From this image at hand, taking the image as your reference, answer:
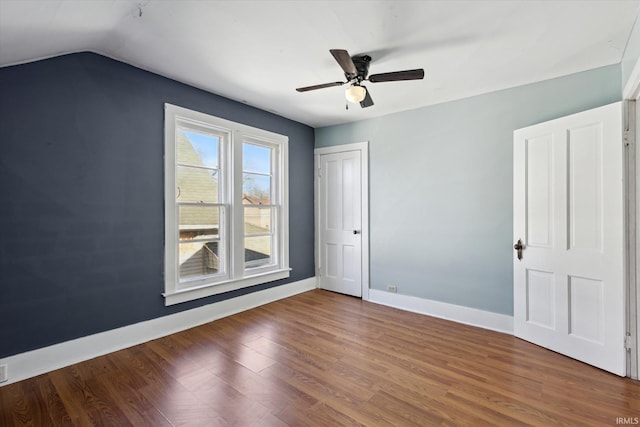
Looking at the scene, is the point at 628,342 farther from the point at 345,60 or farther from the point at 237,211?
the point at 237,211

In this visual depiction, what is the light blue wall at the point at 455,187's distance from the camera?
118 inches

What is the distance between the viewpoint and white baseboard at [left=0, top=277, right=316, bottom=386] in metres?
2.19

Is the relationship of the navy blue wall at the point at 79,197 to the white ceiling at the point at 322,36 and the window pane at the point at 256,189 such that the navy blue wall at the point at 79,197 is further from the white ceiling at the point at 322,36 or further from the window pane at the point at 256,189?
the window pane at the point at 256,189

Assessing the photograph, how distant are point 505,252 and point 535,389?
1.44 meters

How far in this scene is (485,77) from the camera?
9.45 feet

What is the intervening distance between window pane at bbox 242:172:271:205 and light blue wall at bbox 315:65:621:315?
1535 millimetres

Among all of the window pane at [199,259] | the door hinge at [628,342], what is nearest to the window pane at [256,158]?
the window pane at [199,259]

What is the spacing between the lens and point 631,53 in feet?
7.16

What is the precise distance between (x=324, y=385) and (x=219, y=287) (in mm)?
1862

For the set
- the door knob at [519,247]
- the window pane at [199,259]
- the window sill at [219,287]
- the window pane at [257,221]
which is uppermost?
the window pane at [257,221]

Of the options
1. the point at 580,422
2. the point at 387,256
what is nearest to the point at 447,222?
the point at 387,256

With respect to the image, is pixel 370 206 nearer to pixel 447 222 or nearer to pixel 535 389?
pixel 447 222

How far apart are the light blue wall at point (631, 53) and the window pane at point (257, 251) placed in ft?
13.3

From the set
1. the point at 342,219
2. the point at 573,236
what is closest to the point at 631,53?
the point at 573,236
